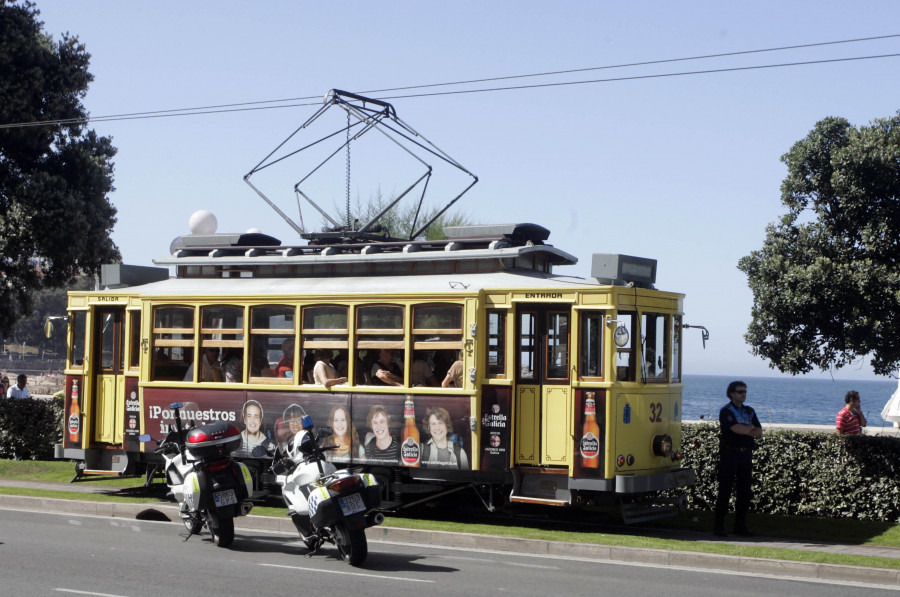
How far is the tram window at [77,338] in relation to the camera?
17016 millimetres

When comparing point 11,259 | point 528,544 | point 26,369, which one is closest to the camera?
point 528,544

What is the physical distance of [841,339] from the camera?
19.2 metres

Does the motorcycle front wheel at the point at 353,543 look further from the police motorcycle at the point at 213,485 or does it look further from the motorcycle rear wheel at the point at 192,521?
the motorcycle rear wheel at the point at 192,521

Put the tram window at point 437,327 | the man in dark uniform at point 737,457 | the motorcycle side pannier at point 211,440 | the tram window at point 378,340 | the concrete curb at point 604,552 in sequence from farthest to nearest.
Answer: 1. the tram window at point 378,340
2. the tram window at point 437,327
3. the man in dark uniform at point 737,457
4. the motorcycle side pannier at point 211,440
5. the concrete curb at point 604,552

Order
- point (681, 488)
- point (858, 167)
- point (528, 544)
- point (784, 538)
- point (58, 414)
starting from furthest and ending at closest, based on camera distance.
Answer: point (58, 414) → point (858, 167) → point (681, 488) → point (784, 538) → point (528, 544)

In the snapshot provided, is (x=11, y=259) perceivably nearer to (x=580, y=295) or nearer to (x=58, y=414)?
(x=58, y=414)

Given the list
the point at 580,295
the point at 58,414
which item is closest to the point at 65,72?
the point at 58,414

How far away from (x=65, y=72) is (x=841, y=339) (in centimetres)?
1732

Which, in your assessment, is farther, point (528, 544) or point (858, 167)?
point (858, 167)

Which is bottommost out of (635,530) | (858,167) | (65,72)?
(635,530)

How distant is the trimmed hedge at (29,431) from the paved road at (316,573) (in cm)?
915

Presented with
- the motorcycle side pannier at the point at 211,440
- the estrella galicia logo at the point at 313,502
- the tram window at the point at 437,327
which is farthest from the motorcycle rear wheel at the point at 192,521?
the tram window at the point at 437,327

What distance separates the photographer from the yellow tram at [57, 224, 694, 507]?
1341 cm

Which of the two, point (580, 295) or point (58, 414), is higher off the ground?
point (580, 295)
